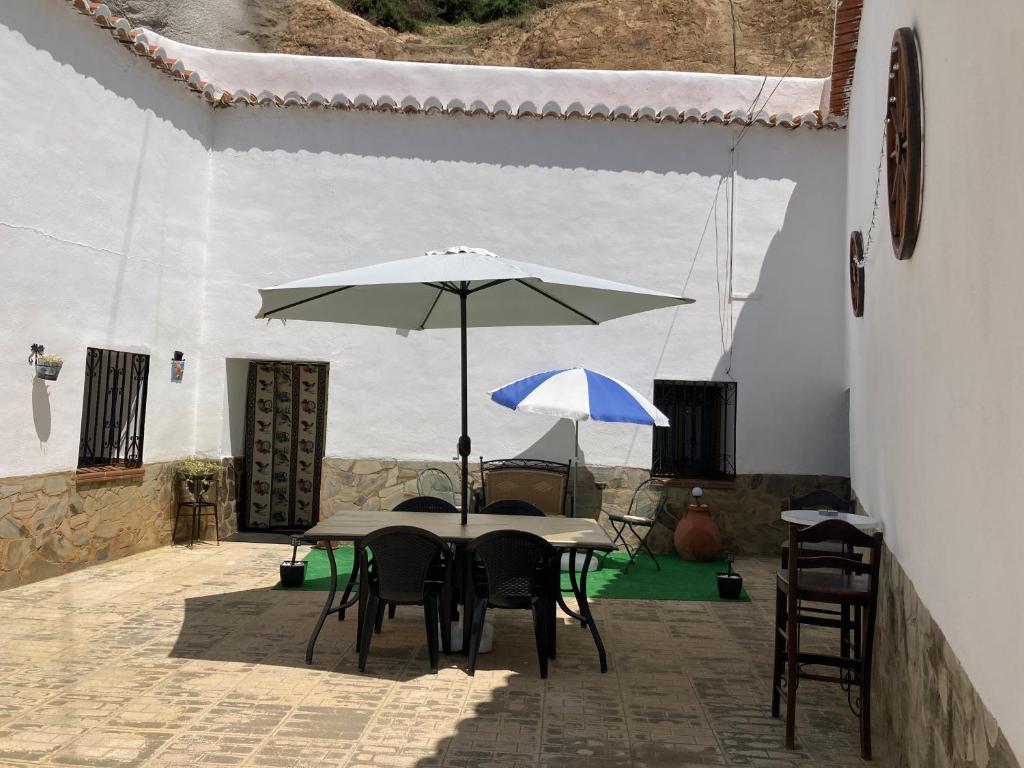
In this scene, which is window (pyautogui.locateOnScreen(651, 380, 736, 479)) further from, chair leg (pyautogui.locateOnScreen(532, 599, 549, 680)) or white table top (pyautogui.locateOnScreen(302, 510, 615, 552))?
chair leg (pyautogui.locateOnScreen(532, 599, 549, 680))

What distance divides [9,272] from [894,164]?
6339mm

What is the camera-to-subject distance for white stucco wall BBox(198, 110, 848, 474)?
9.75 metres

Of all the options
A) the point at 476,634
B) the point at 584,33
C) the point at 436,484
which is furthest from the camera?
the point at 584,33

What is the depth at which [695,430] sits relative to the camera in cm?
999

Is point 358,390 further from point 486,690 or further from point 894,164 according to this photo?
point 894,164

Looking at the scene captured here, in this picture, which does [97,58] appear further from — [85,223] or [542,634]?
[542,634]

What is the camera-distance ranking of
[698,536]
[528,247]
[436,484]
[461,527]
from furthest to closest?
1. [528,247]
2. [436,484]
3. [698,536]
4. [461,527]

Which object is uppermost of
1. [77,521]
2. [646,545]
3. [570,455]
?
[570,455]

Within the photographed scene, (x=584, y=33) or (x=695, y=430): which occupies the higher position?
(x=584, y=33)

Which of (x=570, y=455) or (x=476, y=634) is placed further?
(x=570, y=455)

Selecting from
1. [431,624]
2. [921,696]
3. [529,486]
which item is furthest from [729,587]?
[921,696]

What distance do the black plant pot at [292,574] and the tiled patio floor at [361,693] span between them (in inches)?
16.1

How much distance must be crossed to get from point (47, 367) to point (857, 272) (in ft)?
21.3

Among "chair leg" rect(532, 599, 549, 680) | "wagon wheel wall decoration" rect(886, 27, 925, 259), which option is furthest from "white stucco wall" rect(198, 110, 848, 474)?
"wagon wheel wall decoration" rect(886, 27, 925, 259)
